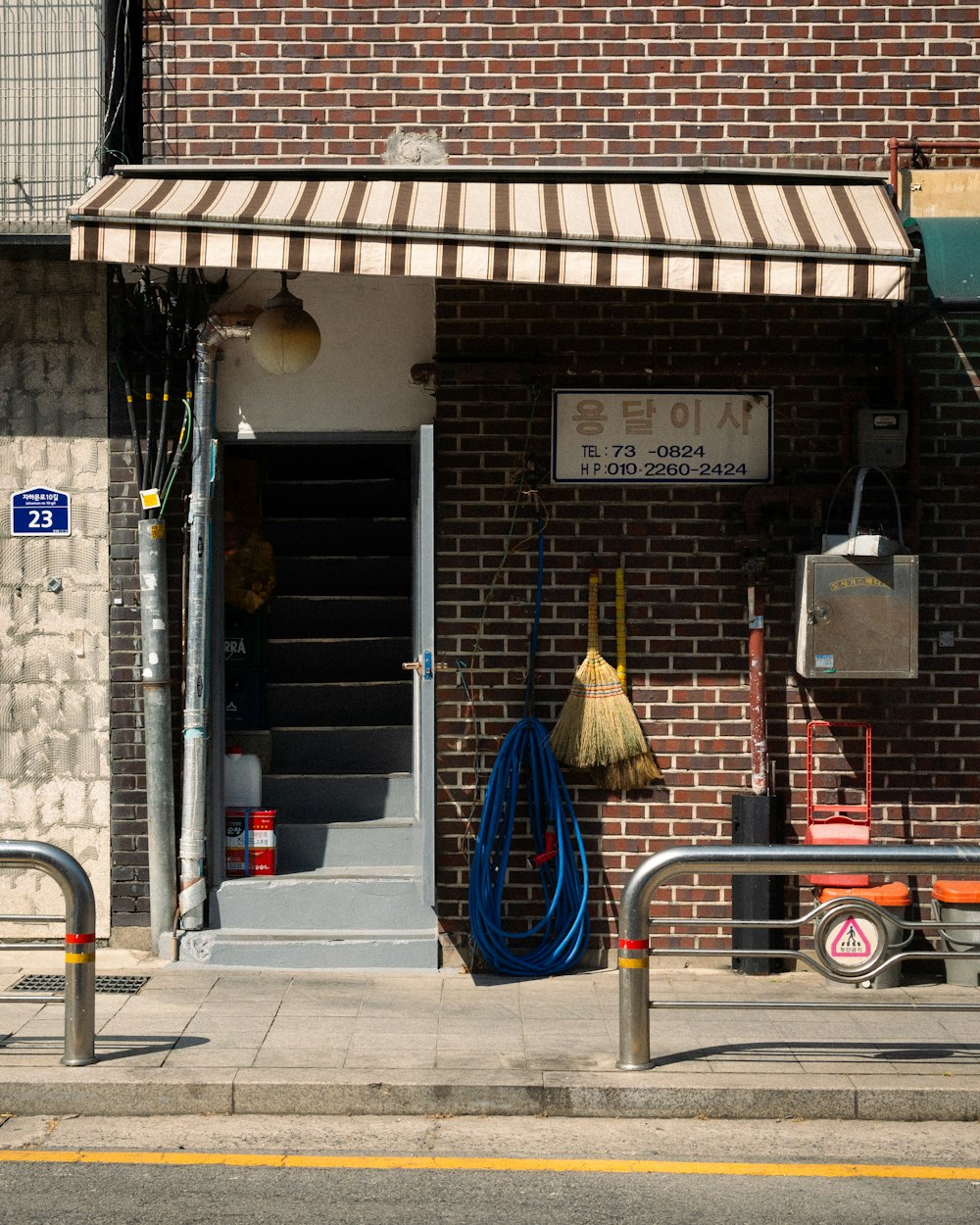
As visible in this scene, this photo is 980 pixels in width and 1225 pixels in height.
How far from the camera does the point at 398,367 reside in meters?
8.10

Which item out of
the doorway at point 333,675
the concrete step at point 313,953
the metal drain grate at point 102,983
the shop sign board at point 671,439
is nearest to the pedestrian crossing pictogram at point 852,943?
the doorway at point 333,675

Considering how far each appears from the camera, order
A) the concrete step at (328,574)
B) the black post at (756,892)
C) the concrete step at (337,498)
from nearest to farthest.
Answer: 1. the black post at (756,892)
2. the concrete step at (328,574)
3. the concrete step at (337,498)

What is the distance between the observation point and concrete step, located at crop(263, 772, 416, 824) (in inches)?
349

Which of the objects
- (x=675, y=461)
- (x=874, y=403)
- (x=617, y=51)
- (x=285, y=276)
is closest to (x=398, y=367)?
(x=285, y=276)

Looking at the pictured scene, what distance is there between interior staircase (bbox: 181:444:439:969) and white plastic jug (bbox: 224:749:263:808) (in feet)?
0.86

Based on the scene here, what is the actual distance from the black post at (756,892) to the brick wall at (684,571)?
0.61 ft

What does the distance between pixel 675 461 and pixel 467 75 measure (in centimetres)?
248

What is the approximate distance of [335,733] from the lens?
30.2 ft

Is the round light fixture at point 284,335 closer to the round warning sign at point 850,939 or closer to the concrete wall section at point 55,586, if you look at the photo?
the concrete wall section at point 55,586

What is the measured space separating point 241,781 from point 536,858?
1.83 metres

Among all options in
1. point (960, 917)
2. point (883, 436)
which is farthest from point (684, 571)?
point (960, 917)

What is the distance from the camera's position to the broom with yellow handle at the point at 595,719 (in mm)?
7805

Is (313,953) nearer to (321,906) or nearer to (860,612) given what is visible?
(321,906)

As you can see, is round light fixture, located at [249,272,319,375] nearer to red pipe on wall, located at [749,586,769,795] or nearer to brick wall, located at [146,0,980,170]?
brick wall, located at [146,0,980,170]
